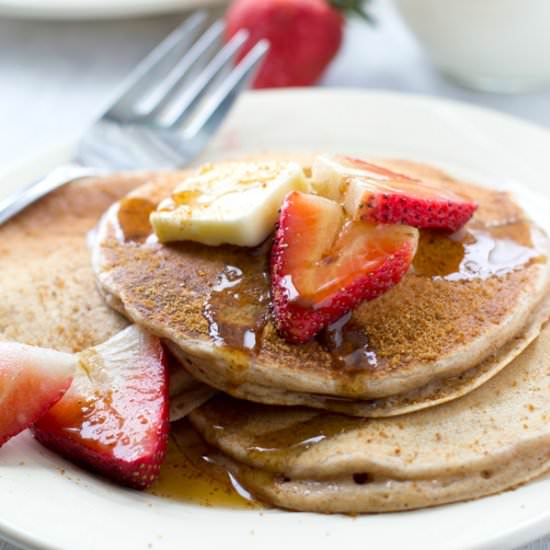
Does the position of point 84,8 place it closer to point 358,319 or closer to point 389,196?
point 389,196

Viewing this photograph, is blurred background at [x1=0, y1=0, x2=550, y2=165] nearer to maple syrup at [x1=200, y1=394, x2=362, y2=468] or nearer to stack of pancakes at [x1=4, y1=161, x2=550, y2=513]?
stack of pancakes at [x1=4, y1=161, x2=550, y2=513]

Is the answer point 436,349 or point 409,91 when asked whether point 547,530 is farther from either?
point 409,91

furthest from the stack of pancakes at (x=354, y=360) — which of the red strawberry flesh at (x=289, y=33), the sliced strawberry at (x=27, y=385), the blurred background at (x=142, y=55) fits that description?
the red strawberry flesh at (x=289, y=33)

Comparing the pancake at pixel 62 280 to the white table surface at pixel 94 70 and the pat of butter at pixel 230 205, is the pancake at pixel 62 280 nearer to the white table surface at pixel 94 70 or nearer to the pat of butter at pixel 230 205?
the pat of butter at pixel 230 205

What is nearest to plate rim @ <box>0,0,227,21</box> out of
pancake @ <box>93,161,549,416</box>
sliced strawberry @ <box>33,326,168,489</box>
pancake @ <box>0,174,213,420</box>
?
pancake @ <box>0,174,213,420</box>

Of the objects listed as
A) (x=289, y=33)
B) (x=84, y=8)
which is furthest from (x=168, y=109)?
(x=84, y=8)

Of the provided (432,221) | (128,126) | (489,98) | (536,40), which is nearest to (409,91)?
(489,98)
